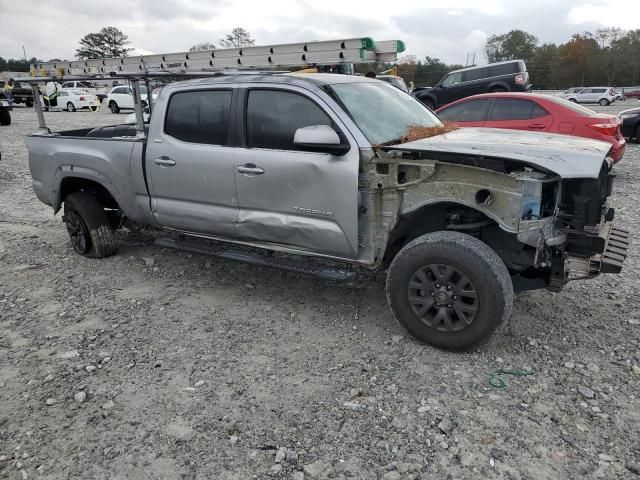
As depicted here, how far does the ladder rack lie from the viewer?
3.98 m

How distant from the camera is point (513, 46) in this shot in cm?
7300

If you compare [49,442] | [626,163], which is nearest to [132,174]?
[49,442]

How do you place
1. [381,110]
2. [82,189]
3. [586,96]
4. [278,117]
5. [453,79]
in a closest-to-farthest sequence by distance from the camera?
[278,117] < [381,110] < [82,189] < [453,79] < [586,96]

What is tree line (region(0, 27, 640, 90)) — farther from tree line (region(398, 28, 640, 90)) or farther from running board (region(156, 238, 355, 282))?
running board (region(156, 238, 355, 282))

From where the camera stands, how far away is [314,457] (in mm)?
2533

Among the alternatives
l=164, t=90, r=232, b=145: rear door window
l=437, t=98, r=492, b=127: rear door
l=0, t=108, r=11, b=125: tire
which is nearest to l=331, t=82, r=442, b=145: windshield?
l=164, t=90, r=232, b=145: rear door window

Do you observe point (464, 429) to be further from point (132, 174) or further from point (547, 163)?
point (132, 174)

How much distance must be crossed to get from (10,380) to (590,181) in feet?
12.5

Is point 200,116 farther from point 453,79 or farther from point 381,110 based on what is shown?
point 453,79

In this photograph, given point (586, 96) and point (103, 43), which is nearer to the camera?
point (586, 96)

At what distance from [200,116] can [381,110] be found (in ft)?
4.97

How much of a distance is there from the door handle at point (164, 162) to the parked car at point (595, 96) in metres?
41.4

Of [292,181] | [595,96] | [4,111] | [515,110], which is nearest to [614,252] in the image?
[292,181]

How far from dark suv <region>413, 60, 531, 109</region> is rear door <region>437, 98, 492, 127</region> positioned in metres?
6.90
